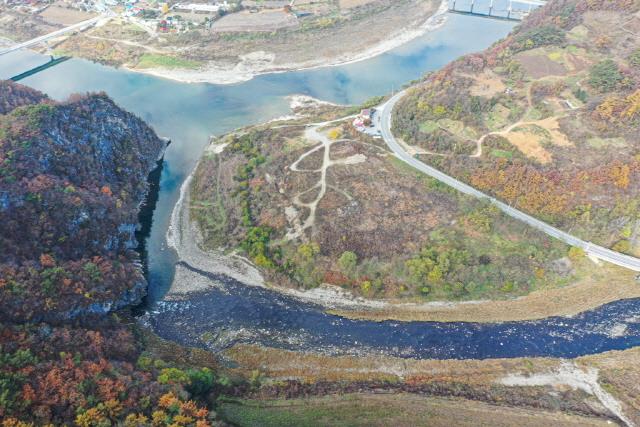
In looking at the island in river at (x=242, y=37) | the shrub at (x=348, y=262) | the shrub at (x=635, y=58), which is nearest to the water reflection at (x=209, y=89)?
the island in river at (x=242, y=37)

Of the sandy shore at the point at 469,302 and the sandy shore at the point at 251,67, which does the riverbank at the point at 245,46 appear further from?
the sandy shore at the point at 469,302

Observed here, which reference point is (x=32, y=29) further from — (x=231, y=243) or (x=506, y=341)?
(x=506, y=341)

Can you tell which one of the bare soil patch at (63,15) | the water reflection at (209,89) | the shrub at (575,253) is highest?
the bare soil patch at (63,15)

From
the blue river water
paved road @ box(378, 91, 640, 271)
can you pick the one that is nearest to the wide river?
the blue river water

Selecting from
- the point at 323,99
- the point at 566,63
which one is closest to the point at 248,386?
the point at 323,99

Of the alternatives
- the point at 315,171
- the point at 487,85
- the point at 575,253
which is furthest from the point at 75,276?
the point at 487,85

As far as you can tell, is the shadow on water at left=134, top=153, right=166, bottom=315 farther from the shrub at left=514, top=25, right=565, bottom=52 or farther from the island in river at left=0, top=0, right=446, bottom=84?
the shrub at left=514, top=25, right=565, bottom=52
